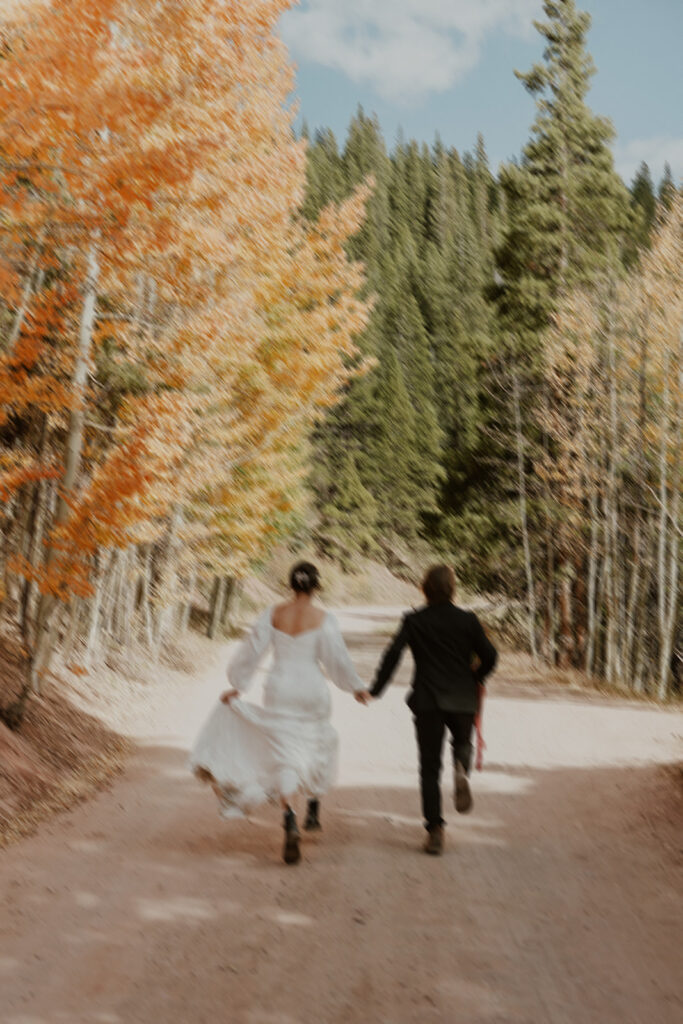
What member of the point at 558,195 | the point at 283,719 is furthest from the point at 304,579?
the point at 558,195

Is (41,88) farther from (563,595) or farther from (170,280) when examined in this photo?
(563,595)

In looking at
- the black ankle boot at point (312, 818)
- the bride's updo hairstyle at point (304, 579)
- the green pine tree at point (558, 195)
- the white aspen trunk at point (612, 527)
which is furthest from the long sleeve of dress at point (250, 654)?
the green pine tree at point (558, 195)

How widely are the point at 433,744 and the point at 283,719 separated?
3.23ft

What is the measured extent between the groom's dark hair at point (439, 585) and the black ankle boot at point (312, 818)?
161 cm

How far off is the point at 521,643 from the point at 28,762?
57.9 ft

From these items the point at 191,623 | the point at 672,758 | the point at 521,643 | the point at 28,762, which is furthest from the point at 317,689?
the point at 191,623

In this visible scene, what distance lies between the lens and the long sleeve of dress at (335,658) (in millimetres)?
6141

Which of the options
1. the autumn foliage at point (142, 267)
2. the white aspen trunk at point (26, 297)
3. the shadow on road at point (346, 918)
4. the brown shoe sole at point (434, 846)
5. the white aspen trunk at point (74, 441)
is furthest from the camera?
the white aspen trunk at point (74, 441)

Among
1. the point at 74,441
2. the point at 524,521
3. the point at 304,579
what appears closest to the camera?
the point at 304,579

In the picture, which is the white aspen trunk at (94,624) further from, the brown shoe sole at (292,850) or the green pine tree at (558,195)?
the green pine tree at (558,195)

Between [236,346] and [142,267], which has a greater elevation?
[142,267]

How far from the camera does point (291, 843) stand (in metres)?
5.56

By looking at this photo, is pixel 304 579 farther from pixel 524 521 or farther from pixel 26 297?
pixel 524 521

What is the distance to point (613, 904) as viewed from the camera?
5.02m
